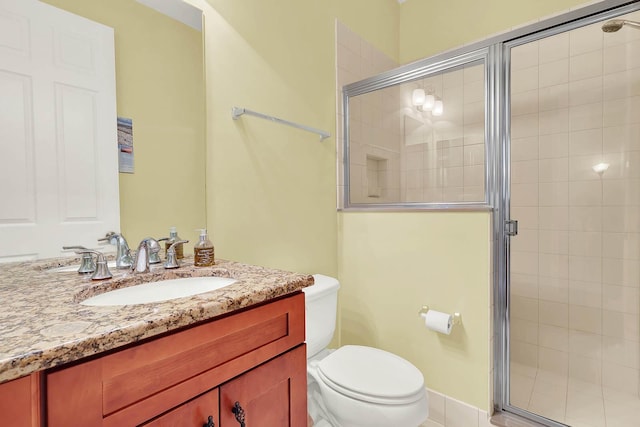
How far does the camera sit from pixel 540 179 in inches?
70.6

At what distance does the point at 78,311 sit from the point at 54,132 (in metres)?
0.59

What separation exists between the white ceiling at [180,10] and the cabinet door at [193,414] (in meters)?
1.21

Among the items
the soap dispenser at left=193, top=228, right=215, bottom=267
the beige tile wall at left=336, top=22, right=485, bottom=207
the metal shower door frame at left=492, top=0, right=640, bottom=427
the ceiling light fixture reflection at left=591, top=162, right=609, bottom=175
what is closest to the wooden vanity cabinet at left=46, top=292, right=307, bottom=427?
the soap dispenser at left=193, top=228, right=215, bottom=267

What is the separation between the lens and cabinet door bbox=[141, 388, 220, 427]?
1.79 feet

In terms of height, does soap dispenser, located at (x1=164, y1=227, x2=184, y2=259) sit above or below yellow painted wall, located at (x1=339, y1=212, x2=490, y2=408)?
above

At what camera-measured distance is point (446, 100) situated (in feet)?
5.69

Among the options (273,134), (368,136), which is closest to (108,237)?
(273,134)

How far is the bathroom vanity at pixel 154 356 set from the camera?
0.43m

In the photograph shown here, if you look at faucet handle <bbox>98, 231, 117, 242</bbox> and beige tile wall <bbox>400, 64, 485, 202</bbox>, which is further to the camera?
beige tile wall <bbox>400, 64, 485, 202</bbox>

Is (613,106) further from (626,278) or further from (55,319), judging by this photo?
(55,319)

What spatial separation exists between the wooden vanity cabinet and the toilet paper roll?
0.90m

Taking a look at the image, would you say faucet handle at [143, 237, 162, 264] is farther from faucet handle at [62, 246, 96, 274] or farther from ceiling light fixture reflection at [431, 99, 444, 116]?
ceiling light fixture reflection at [431, 99, 444, 116]

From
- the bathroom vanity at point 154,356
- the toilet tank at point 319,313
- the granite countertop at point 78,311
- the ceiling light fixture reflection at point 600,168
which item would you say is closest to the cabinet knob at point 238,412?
the bathroom vanity at point 154,356

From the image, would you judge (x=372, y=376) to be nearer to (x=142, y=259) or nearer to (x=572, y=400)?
(x=142, y=259)
